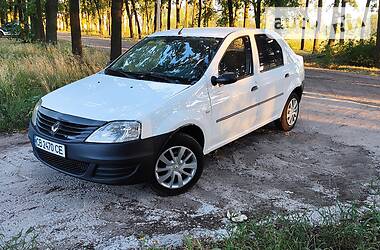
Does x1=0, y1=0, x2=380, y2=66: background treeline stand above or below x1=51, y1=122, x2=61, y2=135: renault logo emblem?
above

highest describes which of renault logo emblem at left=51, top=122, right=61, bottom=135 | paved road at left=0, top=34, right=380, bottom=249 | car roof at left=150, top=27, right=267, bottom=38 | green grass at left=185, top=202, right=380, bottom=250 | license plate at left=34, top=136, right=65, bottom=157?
car roof at left=150, top=27, right=267, bottom=38

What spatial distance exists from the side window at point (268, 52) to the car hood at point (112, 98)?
1.79m

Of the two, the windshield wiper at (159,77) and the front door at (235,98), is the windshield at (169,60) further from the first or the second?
the front door at (235,98)

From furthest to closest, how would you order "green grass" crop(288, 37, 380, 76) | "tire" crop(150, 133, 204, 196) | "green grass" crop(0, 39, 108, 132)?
"green grass" crop(288, 37, 380, 76) → "green grass" crop(0, 39, 108, 132) → "tire" crop(150, 133, 204, 196)

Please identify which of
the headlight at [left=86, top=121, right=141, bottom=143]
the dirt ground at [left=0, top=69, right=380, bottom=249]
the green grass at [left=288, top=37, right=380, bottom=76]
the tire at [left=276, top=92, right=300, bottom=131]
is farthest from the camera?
the green grass at [left=288, top=37, right=380, bottom=76]

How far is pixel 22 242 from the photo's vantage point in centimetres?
336

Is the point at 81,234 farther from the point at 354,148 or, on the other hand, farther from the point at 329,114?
the point at 329,114

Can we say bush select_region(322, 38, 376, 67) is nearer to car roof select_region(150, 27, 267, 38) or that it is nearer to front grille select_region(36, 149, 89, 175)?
car roof select_region(150, 27, 267, 38)

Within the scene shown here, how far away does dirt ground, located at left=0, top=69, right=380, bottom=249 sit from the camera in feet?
12.4

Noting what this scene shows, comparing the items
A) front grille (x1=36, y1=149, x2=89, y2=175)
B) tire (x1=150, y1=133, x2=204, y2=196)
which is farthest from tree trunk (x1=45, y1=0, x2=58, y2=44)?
tire (x1=150, y1=133, x2=204, y2=196)

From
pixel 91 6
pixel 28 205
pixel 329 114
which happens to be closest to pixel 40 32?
pixel 329 114

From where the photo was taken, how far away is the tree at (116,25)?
11.2m

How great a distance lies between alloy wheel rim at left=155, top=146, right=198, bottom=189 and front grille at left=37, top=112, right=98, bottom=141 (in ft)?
2.63

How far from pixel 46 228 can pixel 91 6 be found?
48459 mm
